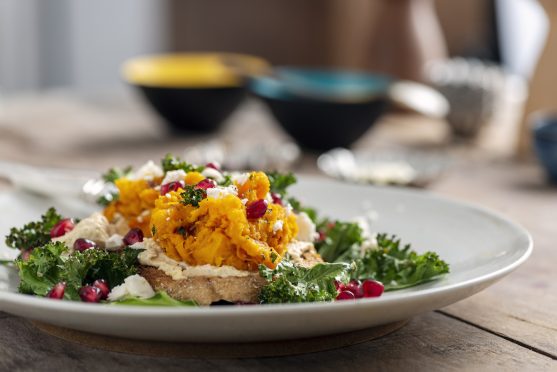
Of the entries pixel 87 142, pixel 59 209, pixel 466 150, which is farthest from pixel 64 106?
pixel 59 209

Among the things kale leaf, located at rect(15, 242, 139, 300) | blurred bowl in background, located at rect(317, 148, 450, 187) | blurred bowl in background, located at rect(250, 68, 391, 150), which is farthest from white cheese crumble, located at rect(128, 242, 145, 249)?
blurred bowl in background, located at rect(250, 68, 391, 150)

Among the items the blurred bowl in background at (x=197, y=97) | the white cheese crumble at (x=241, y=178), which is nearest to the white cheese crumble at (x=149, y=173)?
the white cheese crumble at (x=241, y=178)

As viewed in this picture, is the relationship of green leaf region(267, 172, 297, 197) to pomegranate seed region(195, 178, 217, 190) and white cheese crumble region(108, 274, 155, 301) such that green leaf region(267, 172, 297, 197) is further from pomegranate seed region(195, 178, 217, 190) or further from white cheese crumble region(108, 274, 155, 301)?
white cheese crumble region(108, 274, 155, 301)

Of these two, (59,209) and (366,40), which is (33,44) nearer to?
(366,40)

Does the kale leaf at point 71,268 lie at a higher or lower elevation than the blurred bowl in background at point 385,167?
lower

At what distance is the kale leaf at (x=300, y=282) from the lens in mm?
1703

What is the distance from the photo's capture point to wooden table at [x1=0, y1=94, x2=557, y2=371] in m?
1.70

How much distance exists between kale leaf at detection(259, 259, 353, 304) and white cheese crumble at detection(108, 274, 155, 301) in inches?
8.9

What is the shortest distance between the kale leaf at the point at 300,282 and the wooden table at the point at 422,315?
11cm

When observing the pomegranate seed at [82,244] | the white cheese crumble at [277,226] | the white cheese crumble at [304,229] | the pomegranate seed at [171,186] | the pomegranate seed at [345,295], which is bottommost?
the pomegranate seed at [345,295]

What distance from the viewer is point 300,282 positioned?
69.3 inches

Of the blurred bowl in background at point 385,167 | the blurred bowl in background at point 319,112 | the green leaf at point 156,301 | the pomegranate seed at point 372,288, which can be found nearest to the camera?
the green leaf at point 156,301

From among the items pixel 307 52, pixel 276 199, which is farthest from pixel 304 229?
pixel 307 52

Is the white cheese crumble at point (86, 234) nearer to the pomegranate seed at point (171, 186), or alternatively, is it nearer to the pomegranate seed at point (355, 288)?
the pomegranate seed at point (171, 186)
